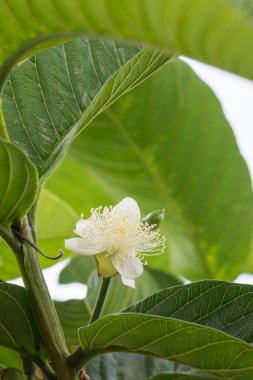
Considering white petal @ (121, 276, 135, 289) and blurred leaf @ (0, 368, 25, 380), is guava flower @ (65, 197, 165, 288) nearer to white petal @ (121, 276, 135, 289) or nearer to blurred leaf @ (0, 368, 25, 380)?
white petal @ (121, 276, 135, 289)

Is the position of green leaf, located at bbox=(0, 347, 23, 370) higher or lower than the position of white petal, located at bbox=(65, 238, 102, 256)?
lower

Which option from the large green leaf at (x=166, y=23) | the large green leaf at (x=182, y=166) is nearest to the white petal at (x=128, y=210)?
the large green leaf at (x=166, y=23)

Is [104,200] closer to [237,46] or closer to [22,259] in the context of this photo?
[22,259]

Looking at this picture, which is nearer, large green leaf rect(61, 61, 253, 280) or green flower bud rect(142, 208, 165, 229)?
green flower bud rect(142, 208, 165, 229)

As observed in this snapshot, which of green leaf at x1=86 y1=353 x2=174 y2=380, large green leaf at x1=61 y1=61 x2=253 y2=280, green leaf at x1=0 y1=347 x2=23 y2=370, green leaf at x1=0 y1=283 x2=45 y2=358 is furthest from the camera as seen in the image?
large green leaf at x1=61 y1=61 x2=253 y2=280

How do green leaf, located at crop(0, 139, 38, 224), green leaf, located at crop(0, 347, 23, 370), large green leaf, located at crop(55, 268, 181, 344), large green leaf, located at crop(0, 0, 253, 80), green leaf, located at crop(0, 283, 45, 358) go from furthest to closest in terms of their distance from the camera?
1. large green leaf, located at crop(55, 268, 181, 344)
2. green leaf, located at crop(0, 347, 23, 370)
3. green leaf, located at crop(0, 283, 45, 358)
4. green leaf, located at crop(0, 139, 38, 224)
5. large green leaf, located at crop(0, 0, 253, 80)

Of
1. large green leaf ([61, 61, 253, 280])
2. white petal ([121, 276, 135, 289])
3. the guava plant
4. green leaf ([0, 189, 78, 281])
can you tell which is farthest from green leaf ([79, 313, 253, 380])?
large green leaf ([61, 61, 253, 280])
